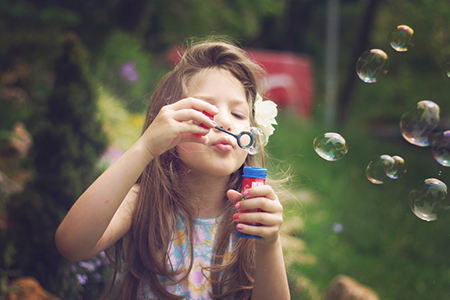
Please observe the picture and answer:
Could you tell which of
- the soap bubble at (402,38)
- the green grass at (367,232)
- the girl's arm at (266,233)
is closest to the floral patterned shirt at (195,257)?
the girl's arm at (266,233)

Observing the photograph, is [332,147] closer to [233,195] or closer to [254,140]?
[254,140]

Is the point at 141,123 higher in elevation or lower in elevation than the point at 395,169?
higher

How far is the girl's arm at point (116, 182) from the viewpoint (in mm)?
1300

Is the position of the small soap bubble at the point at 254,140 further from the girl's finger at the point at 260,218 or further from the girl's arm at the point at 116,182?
the girl's finger at the point at 260,218

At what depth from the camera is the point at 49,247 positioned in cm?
272

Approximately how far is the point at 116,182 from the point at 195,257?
52 centimetres

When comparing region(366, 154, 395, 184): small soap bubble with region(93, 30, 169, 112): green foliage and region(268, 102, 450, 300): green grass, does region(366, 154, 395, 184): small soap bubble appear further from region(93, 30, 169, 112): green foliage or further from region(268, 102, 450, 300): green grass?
region(93, 30, 169, 112): green foliage

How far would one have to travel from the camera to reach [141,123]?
5352 millimetres

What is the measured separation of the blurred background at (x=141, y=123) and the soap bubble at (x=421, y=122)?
0.30 m

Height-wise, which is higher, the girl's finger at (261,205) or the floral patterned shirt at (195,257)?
the girl's finger at (261,205)

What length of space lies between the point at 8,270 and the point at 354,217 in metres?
3.94

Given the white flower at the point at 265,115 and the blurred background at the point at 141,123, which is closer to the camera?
the white flower at the point at 265,115

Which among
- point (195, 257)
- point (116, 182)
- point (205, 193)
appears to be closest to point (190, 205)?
point (205, 193)

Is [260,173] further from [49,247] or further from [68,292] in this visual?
[49,247]
